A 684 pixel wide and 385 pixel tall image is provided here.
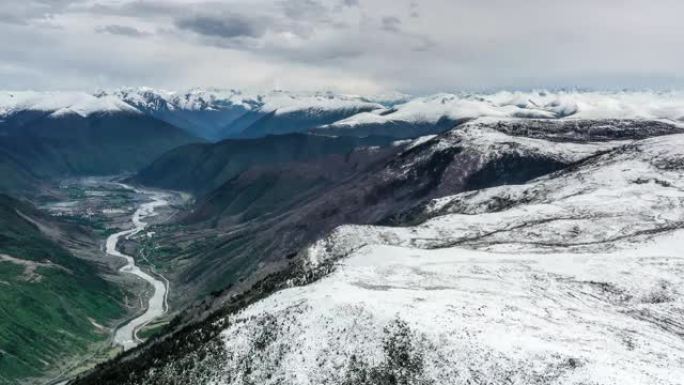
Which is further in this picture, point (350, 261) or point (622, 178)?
point (622, 178)

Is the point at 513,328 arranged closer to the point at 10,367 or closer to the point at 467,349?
the point at 467,349

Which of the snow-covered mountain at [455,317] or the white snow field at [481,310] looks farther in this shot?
the snow-covered mountain at [455,317]

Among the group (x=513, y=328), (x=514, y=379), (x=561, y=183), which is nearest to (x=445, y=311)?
(x=513, y=328)

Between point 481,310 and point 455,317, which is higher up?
point 455,317

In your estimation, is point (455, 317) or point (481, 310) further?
point (481, 310)

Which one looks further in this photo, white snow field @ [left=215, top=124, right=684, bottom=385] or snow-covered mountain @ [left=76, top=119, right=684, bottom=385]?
snow-covered mountain @ [left=76, top=119, right=684, bottom=385]

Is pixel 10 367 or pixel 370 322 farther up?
pixel 370 322

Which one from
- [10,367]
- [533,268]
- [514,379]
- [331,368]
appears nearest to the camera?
[514,379]

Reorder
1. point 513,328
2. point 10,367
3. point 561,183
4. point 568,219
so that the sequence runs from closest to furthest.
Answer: point 513,328 → point 568,219 → point 10,367 → point 561,183
